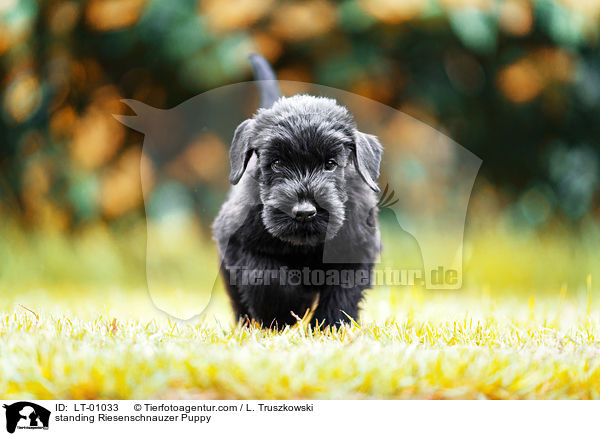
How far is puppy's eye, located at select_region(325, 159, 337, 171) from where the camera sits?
2.52 meters

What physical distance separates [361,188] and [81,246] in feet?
5.85

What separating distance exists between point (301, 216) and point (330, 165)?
29 centimetres

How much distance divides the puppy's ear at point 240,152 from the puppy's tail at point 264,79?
0.45 metres

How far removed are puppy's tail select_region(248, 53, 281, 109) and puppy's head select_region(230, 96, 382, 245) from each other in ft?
1.65

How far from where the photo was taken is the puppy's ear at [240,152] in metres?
2.62

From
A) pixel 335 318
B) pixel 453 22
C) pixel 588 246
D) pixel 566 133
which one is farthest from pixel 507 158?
pixel 335 318

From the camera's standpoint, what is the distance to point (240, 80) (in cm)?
342

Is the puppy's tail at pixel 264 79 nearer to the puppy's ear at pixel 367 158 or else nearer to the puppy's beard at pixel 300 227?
the puppy's ear at pixel 367 158
